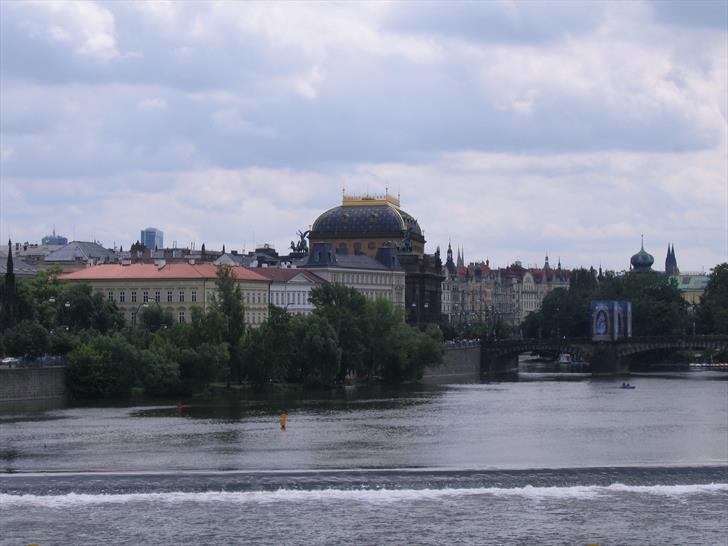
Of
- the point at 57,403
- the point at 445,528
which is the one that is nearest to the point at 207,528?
the point at 445,528

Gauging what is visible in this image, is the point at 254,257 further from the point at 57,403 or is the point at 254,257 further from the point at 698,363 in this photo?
the point at 57,403

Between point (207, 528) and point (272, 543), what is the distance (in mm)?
2580

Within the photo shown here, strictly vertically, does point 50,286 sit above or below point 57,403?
above

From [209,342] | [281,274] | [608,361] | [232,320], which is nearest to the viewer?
[209,342]

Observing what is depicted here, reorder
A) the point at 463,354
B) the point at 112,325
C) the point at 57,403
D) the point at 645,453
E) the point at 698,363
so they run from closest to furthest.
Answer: the point at 645,453, the point at 57,403, the point at 112,325, the point at 463,354, the point at 698,363

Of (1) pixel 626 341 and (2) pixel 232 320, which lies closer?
(2) pixel 232 320

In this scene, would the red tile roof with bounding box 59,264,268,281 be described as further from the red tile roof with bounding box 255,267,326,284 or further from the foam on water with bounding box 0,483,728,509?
the foam on water with bounding box 0,483,728,509

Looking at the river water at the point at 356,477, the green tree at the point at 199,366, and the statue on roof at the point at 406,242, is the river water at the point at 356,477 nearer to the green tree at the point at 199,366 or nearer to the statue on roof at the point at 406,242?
the green tree at the point at 199,366

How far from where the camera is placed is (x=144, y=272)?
140 meters

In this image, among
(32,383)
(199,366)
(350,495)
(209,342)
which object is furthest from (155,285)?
(350,495)

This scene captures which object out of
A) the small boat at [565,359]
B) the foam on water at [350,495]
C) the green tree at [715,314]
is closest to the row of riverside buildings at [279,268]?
the small boat at [565,359]

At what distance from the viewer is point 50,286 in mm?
130625

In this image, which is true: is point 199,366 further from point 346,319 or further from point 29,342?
point 346,319

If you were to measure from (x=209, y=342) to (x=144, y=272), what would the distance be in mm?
40085
